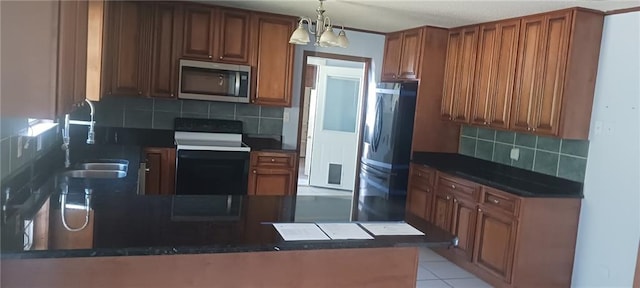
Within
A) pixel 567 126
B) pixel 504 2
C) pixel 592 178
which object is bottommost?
pixel 592 178

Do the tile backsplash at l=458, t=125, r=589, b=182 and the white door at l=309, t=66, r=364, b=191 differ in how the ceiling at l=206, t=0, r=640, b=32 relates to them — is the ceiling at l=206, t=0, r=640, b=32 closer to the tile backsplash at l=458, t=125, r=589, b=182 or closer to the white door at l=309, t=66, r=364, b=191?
the tile backsplash at l=458, t=125, r=589, b=182

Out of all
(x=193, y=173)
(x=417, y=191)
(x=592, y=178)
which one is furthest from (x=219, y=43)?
(x=592, y=178)

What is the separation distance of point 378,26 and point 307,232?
140 inches

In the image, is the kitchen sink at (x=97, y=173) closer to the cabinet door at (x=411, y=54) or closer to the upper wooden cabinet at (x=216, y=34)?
the upper wooden cabinet at (x=216, y=34)

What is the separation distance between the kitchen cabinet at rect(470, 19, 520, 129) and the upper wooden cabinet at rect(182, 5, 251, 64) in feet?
6.94

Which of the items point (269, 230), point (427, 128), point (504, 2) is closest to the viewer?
point (269, 230)

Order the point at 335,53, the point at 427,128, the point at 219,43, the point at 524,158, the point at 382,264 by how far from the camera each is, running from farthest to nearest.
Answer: the point at 335,53, the point at 427,128, the point at 219,43, the point at 524,158, the point at 382,264

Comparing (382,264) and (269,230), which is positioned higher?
(269,230)

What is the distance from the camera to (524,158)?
169 inches

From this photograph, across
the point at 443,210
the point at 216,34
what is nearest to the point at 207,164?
the point at 216,34

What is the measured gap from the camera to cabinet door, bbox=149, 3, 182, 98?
445 centimetres

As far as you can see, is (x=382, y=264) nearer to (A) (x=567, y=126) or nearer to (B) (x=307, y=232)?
(B) (x=307, y=232)

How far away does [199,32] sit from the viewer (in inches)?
179

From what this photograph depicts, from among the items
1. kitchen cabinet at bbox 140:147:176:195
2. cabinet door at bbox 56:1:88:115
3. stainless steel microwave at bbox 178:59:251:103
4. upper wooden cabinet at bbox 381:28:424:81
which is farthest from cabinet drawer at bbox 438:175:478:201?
cabinet door at bbox 56:1:88:115
